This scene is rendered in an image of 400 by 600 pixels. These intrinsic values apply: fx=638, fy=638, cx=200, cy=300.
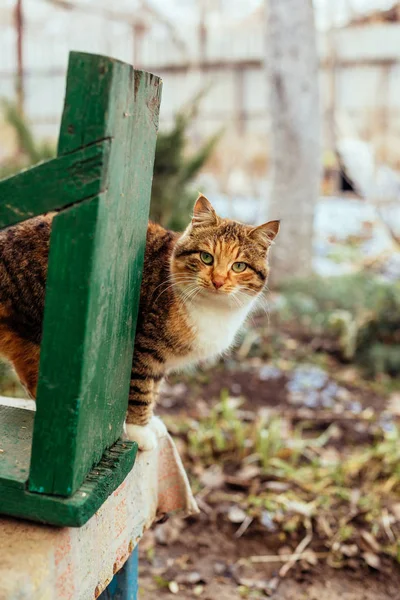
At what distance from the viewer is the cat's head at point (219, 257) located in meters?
1.92

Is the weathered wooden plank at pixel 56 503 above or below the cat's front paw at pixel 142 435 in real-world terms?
above

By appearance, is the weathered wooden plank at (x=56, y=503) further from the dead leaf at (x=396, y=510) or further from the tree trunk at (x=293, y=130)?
the tree trunk at (x=293, y=130)

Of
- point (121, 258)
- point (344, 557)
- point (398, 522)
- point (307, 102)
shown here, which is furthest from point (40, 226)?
point (307, 102)

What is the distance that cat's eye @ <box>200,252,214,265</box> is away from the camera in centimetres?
195

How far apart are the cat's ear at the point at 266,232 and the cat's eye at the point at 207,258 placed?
0.16 metres

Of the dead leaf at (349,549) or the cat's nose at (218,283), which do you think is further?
the dead leaf at (349,549)

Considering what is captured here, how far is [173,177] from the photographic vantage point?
5.37 m

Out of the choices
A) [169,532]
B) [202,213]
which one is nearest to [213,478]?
[169,532]

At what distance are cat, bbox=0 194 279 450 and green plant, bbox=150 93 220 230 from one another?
3.10 metres

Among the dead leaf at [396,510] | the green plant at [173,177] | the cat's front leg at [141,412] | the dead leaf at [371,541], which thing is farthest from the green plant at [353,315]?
the cat's front leg at [141,412]

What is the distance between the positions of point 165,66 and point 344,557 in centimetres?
943

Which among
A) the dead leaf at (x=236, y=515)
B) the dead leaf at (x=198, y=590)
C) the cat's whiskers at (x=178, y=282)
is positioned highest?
the cat's whiskers at (x=178, y=282)

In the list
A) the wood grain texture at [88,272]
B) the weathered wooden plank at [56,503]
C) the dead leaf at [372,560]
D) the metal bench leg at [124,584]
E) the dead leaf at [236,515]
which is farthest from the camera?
the dead leaf at [236,515]

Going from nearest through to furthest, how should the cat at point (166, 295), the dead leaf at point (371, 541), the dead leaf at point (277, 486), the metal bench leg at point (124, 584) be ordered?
1. the cat at point (166, 295)
2. the metal bench leg at point (124, 584)
3. the dead leaf at point (371, 541)
4. the dead leaf at point (277, 486)
